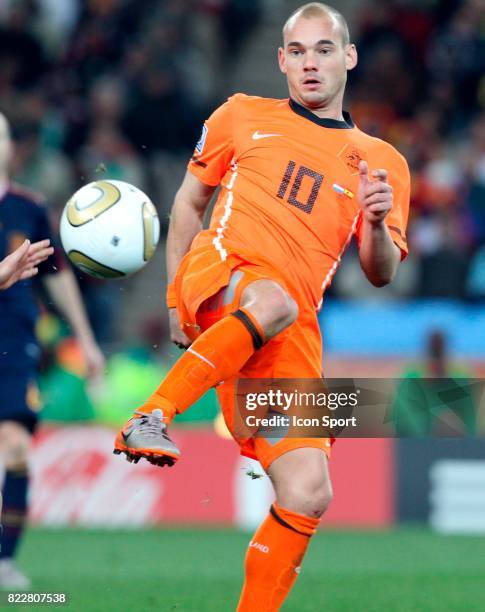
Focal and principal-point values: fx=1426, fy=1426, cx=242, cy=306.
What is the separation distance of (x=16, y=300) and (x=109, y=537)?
10.2 feet

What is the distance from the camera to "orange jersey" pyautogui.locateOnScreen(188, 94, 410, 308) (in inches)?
213

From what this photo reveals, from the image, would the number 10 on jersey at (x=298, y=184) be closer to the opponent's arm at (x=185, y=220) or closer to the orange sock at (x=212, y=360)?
the opponent's arm at (x=185, y=220)

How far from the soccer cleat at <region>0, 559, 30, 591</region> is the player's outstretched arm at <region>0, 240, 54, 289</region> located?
7.40 ft

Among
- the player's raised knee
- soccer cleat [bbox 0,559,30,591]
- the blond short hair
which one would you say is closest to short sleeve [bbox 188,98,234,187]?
the blond short hair

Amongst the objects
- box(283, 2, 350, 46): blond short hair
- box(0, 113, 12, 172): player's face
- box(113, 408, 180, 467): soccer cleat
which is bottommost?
box(113, 408, 180, 467): soccer cleat

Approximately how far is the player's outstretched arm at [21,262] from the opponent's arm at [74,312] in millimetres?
2174

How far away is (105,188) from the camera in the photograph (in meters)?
5.91

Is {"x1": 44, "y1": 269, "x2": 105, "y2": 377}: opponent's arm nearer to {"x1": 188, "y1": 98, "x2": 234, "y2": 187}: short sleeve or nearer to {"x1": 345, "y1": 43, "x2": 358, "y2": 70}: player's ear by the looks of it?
{"x1": 188, "y1": 98, "x2": 234, "y2": 187}: short sleeve

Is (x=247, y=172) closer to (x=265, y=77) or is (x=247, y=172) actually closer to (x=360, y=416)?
(x=360, y=416)

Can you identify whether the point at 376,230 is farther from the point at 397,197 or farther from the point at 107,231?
the point at 107,231

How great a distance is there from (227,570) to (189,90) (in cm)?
764

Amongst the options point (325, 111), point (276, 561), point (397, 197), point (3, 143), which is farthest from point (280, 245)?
point (3, 143)

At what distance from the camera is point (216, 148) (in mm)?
5699

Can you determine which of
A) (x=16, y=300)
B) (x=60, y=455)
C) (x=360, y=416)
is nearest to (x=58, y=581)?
(x=16, y=300)
